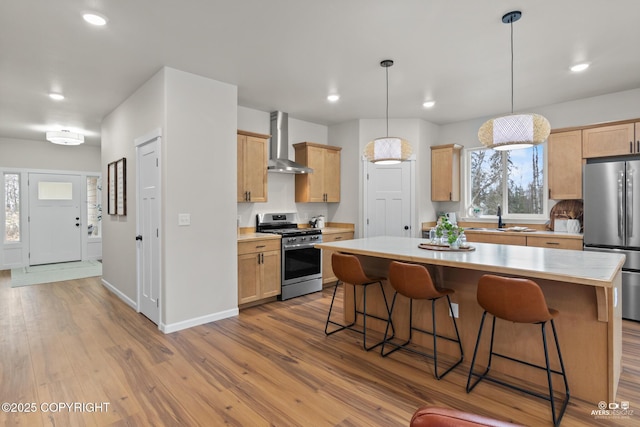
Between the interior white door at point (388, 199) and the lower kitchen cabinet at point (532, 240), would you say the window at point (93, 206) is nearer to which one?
the interior white door at point (388, 199)

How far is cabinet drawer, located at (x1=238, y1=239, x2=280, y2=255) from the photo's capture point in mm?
4285

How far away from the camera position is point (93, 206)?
8172 millimetres

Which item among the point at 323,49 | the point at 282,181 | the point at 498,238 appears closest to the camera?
the point at 323,49

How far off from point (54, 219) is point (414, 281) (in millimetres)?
8401

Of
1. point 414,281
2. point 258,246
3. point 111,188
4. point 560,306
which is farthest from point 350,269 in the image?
point 111,188

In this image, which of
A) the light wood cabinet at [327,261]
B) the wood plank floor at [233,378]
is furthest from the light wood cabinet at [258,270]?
the light wood cabinet at [327,261]

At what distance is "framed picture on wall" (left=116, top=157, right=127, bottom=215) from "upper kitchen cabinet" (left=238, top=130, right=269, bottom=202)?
1542 millimetres

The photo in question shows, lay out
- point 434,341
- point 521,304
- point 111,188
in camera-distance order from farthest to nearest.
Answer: point 111,188 < point 434,341 < point 521,304

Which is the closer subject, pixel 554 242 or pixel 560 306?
pixel 560 306

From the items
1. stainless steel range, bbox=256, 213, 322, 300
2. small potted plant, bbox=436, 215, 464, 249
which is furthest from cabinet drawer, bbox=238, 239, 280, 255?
small potted plant, bbox=436, 215, 464, 249

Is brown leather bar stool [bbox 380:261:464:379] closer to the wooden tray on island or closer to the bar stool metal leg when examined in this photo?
the bar stool metal leg

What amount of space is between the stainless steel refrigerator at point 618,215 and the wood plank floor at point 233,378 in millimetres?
520

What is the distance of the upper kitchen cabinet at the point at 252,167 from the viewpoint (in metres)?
4.61

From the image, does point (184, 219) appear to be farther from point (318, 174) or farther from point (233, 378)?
point (318, 174)
